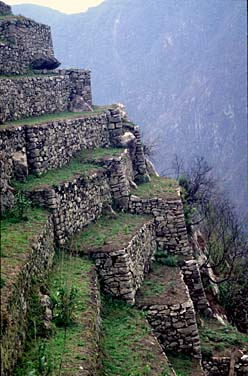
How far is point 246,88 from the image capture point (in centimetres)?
8044

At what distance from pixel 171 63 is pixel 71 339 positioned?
8722cm

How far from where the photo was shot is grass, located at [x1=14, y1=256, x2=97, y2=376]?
8.77 m

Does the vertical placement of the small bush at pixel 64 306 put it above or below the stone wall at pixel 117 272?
above

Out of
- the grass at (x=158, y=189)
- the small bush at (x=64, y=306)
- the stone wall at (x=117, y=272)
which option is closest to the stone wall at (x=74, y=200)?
the stone wall at (x=117, y=272)

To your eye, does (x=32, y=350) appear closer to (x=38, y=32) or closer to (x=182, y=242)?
(x=182, y=242)

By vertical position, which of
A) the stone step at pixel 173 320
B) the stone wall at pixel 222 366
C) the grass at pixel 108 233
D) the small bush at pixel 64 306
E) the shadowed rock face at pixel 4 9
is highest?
the shadowed rock face at pixel 4 9

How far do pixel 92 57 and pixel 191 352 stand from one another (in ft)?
281

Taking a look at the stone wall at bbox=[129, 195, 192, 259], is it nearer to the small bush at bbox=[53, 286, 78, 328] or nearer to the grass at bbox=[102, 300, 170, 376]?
the grass at bbox=[102, 300, 170, 376]

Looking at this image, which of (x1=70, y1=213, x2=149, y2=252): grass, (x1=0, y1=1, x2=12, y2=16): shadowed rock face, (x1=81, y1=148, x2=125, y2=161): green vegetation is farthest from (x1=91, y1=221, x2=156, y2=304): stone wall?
(x1=0, y1=1, x2=12, y2=16): shadowed rock face

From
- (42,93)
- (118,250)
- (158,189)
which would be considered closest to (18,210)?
(118,250)

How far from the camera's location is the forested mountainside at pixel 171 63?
260 ft

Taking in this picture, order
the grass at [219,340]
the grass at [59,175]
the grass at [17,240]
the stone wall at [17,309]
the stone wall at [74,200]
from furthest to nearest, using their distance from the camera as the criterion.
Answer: the grass at [219,340] < the grass at [59,175] < the stone wall at [74,200] < the grass at [17,240] < the stone wall at [17,309]

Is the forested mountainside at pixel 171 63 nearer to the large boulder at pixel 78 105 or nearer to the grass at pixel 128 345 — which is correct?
the large boulder at pixel 78 105

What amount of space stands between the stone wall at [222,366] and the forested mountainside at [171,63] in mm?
58216
